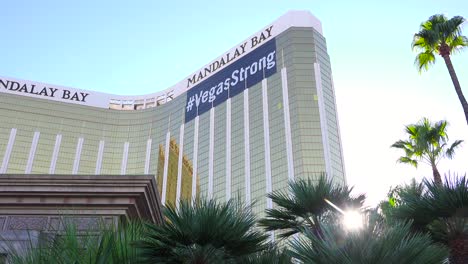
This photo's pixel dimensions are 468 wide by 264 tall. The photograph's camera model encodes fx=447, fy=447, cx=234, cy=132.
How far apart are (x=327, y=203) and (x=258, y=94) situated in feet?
326

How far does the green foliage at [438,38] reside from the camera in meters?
22.8

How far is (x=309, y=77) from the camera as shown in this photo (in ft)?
342

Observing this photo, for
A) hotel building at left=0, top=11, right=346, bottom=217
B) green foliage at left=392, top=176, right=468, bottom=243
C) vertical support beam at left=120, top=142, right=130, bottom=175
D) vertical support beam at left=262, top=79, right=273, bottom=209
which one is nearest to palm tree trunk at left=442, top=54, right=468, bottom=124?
green foliage at left=392, top=176, right=468, bottom=243

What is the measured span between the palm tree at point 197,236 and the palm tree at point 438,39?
55.4 feet

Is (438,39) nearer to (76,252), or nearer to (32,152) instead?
(76,252)

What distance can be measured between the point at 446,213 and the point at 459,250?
105 cm

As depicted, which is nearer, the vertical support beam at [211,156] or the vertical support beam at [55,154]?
the vertical support beam at [211,156]

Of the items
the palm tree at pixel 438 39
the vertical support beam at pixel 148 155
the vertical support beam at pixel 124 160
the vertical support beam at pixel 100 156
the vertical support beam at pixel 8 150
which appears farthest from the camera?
the vertical support beam at pixel 124 160

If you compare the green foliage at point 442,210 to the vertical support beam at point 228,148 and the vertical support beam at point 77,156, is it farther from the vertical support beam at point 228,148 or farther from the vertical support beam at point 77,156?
A: the vertical support beam at point 77,156

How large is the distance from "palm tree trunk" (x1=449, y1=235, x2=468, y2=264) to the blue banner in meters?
99.8

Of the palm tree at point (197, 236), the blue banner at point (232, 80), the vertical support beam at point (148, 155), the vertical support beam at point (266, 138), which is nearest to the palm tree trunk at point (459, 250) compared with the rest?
the palm tree at point (197, 236)

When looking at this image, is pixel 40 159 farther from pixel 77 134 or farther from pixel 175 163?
pixel 175 163

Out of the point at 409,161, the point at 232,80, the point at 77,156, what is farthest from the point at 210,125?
the point at 409,161

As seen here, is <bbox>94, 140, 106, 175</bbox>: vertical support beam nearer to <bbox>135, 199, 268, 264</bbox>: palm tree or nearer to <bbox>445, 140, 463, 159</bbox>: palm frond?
<bbox>445, 140, 463, 159</bbox>: palm frond
